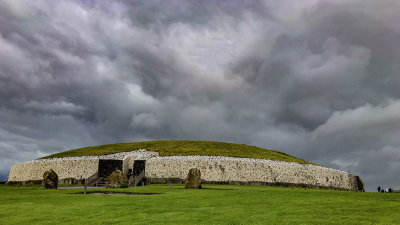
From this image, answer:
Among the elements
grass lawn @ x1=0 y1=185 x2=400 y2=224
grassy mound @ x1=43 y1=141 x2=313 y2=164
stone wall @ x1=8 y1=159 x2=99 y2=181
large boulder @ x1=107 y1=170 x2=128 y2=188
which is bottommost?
grass lawn @ x1=0 y1=185 x2=400 y2=224

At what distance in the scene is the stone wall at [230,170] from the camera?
53.5 m

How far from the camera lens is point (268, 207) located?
19.1 metres

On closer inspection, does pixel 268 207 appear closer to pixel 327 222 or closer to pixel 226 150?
pixel 327 222

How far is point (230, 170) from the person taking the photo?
2115 inches

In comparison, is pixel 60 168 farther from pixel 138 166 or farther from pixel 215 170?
pixel 215 170

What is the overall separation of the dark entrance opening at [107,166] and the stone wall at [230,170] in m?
5.18

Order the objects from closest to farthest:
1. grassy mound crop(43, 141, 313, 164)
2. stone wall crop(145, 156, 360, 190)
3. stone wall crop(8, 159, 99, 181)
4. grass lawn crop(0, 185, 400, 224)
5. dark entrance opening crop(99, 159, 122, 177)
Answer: grass lawn crop(0, 185, 400, 224), stone wall crop(145, 156, 360, 190), dark entrance opening crop(99, 159, 122, 177), stone wall crop(8, 159, 99, 181), grassy mound crop(43, 141, 313, 164)

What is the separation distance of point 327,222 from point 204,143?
2377 inches

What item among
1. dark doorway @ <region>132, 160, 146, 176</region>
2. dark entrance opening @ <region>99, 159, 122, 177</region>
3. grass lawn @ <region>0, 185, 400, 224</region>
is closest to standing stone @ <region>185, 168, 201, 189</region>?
grass lawn @ <region>0, 185, 400, 224</region>

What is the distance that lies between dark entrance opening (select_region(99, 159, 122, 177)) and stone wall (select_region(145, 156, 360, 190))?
5.18 meters

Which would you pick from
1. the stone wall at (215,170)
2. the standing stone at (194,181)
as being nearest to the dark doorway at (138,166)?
the stone wall at (215,170)

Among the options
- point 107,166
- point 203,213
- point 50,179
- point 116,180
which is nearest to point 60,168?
point 107,166

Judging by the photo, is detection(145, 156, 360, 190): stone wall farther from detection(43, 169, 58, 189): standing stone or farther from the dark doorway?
detection(43, 169, 58, 189): standing stone

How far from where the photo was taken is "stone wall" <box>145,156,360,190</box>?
176 ft
